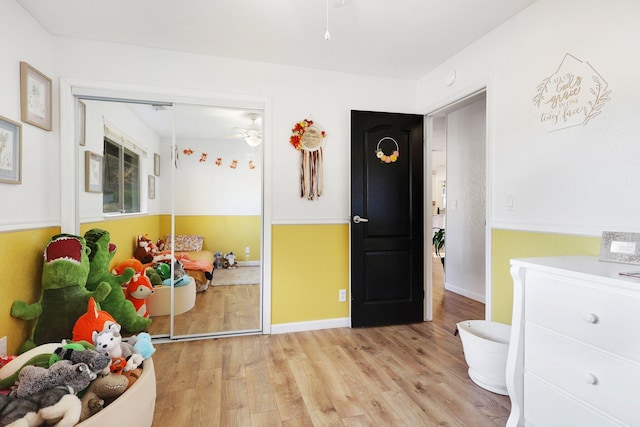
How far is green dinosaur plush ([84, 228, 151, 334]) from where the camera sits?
237 cm

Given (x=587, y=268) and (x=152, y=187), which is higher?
(x=152, y=187)

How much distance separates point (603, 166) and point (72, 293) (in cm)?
315

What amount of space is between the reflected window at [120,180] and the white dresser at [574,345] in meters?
3.33

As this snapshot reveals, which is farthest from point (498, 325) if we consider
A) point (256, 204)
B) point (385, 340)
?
point (256, 204)

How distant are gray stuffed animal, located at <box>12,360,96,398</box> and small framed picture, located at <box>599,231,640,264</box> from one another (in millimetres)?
2356

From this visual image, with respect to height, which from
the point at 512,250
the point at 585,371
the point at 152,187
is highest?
the point at 152,187

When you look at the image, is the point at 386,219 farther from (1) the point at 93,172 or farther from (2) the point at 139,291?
(1) the point at 93,172

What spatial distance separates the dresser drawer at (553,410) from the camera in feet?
3.94

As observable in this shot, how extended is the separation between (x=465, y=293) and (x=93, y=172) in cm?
419

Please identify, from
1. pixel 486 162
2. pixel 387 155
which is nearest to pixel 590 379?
pixel 486 162

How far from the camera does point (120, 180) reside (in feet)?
10.7

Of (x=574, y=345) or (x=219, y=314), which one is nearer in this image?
(x=574, y=345)

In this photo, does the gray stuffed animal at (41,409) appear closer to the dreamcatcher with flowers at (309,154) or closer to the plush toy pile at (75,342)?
the plush toy pile at (75,342)

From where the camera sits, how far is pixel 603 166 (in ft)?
5.31
